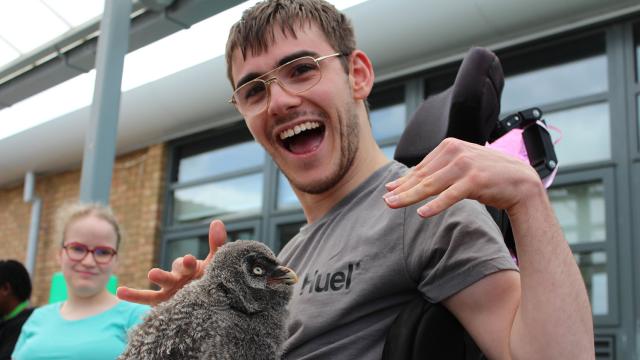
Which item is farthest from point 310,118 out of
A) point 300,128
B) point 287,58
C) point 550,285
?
point 550,285

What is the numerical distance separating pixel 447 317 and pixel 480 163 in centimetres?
38

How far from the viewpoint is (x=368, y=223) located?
148cm

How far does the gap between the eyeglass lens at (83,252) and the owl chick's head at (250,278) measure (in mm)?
1879

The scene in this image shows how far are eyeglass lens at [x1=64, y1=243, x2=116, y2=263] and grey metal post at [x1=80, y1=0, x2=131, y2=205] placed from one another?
98 cm

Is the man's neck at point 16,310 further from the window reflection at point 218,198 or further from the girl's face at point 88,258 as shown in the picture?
the window reflection at point 218,198

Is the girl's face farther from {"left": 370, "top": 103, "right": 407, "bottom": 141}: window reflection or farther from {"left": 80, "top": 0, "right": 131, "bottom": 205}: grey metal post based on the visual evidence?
{"left": 370, "top": 103, "right": 407, "bottom": 141}: window reflection

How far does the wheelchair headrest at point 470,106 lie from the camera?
64.2 inches

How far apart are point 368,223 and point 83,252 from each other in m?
2.00

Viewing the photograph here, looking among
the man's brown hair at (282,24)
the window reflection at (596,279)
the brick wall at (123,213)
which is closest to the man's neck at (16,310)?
the brick wall at (123,213)

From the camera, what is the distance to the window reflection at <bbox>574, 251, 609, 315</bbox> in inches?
182

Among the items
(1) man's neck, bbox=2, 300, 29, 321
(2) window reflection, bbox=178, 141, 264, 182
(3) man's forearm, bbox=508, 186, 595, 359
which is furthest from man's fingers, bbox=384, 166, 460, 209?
(2) window reflection, bbox=178, 141, 264, 182

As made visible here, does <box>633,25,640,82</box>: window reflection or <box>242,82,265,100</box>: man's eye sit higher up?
<box>633,25,640,82</box>: window reflection

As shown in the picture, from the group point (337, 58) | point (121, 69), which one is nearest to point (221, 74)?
point (121, 69)

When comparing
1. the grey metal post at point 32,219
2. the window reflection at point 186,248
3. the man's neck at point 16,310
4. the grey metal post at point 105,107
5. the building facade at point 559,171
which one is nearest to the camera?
the man's neck at point 16,310
